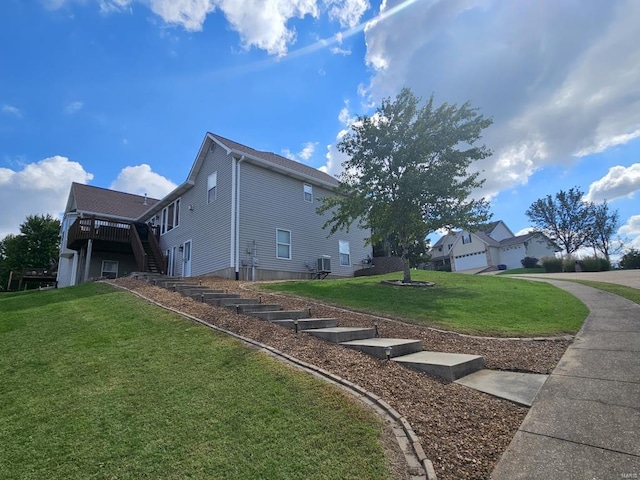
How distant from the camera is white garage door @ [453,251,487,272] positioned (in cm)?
4116

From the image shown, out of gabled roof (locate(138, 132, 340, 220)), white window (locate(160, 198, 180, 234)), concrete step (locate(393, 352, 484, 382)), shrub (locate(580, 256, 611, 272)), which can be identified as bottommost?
concrete step (locate(393, 352, 484, 382))

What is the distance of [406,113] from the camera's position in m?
14.1

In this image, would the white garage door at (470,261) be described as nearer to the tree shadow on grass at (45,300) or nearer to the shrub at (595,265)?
the shrub at (595,265)

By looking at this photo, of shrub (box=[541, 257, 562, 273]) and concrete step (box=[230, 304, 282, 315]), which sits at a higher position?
shrub (box=[541, 257, 562, 273])

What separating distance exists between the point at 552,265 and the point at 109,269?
111 feet

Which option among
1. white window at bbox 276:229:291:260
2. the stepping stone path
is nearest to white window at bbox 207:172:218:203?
white window at bbox 276:229:291:260

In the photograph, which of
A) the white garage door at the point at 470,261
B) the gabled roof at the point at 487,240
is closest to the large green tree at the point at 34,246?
the white garage door at the point at 470,261

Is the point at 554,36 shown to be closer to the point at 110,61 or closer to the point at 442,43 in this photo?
the point at 442,43

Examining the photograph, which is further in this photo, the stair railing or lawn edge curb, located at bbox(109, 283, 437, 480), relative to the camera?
the stair railing

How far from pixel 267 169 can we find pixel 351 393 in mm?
14584

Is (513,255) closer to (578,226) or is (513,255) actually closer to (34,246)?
(578,226)

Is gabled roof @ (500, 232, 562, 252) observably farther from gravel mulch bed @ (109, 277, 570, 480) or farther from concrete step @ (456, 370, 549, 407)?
concrete step @ (456, 370, 549, 407)

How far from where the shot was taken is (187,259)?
18.6m

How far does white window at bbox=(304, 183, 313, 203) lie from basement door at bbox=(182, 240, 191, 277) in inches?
267
